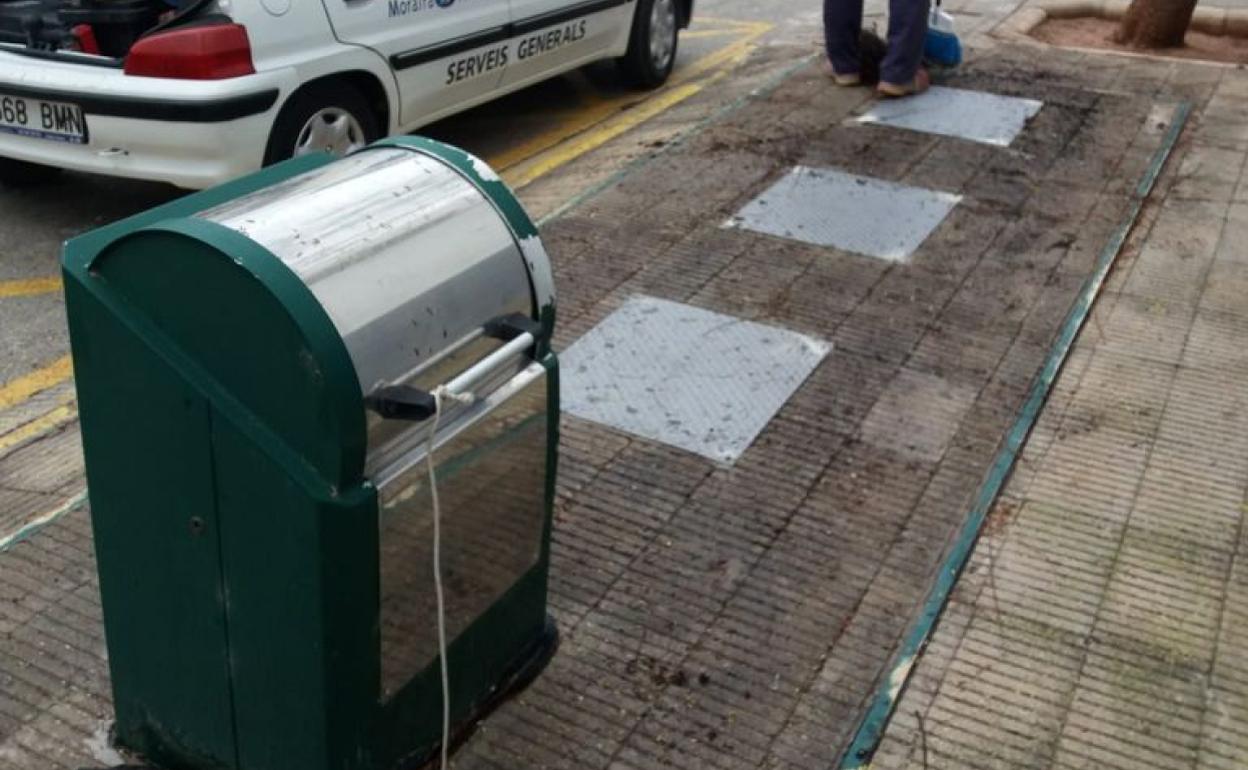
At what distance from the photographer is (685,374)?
15.9 feet

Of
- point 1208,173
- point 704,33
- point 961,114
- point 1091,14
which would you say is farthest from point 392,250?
point 1091,14

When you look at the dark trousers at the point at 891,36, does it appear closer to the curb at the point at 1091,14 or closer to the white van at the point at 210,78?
the curb at the point at 1091,14

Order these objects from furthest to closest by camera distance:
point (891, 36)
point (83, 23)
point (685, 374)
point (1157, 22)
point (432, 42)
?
point (1157, 22), point (891, 36), point (432, 42), point (83, 23), point (685, 374)

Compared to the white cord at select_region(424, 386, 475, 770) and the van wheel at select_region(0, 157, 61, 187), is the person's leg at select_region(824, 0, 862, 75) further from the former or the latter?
the white cord at select_region(424, 386, 475, 770)

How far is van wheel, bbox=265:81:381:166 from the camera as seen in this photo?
6.18 metres

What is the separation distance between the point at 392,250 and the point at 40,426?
2.67 meters

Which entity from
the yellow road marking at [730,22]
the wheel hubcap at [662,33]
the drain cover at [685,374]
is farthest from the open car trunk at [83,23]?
the yellow road marking at [730,22]

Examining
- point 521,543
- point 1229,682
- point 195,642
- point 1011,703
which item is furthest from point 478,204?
point 1229,682

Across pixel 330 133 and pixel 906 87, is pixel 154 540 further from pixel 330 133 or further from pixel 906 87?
pixel 906 87

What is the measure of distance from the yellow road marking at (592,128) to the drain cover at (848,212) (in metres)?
1.47

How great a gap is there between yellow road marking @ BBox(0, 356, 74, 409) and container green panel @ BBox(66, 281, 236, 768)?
2382mm

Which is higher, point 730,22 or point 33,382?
point 730,22

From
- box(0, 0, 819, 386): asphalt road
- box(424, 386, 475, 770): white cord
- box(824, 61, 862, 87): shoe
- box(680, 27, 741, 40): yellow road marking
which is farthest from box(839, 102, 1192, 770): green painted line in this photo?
box(680, 27, 741, 40): yellow road marking

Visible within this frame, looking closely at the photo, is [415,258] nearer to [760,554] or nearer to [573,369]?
[760,554]
